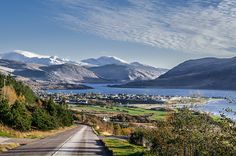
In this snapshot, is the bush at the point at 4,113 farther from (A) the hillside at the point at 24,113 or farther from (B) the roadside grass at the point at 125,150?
(B) the roadside grass at the point at 125,150

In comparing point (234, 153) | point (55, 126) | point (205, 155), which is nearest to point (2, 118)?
point (55, 126)

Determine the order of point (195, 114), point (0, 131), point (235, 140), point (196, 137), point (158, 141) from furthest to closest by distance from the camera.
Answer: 1. point (0, 131)
2. point (158, 141)
3. point (195, 114)
4. point (196, 137)
5. point (235, 140)

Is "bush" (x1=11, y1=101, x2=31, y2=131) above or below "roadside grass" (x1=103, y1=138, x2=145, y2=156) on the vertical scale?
above

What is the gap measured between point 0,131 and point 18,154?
32.0m

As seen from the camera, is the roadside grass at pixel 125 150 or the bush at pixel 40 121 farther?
the bush at pixel 40 121

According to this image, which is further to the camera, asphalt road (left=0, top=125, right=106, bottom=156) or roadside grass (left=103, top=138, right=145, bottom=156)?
roadside grass (left=103, top=138, right=145, bottom=156)

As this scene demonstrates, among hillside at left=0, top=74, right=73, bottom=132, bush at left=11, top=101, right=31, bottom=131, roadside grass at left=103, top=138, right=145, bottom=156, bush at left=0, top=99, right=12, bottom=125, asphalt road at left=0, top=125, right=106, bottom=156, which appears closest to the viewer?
asphalt road at left=0, top=125, right=106, bottom=156

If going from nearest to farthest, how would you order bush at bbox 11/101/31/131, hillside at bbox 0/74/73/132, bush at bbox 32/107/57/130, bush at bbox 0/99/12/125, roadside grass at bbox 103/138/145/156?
roadside grass at bbox 103/138/145/156 → bush at bbox 0/99/12/125 → hillside at bbox 0/74/73/132 → bush at bbox 11/101/31/131 → bush at bbox 32/107/57/130

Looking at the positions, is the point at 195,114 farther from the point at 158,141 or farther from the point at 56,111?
the point at 56,111

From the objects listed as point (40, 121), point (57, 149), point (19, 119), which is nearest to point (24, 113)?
point (19, 119)

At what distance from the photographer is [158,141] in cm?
4869

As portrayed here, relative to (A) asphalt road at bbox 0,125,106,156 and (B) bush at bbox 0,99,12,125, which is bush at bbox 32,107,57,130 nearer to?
(B) bush at bbox 0,99,12,125

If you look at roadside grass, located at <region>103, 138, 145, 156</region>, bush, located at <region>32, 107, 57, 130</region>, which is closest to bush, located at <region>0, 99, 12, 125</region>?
bush, located at <region>32, 107, 57, 130</region>

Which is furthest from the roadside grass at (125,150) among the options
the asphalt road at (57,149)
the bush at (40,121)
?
the bush at (40,121)
